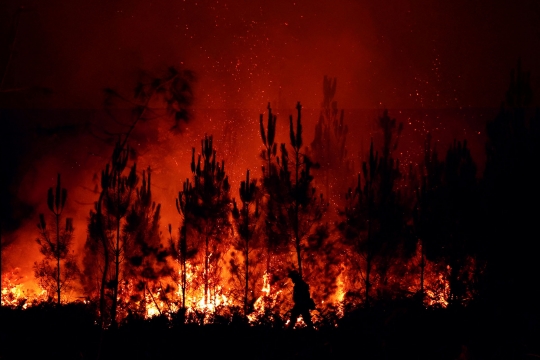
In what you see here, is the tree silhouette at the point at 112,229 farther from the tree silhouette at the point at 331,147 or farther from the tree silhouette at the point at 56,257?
the tree silhouette at the point at 331,147

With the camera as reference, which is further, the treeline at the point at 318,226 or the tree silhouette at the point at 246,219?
the tree silhouette at the point at 246,219

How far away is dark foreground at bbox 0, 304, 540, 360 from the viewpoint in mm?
7273

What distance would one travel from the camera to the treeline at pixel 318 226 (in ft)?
35.1

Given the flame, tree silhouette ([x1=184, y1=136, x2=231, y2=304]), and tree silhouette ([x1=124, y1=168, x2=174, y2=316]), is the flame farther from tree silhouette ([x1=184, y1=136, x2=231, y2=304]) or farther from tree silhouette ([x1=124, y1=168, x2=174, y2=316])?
tree silhouette ([x1=184, y1=136, x2=231, y2=304])

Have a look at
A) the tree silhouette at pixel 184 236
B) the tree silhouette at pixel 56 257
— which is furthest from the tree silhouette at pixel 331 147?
the tree silhouette at pixel 56 257

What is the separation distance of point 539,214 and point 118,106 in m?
9.17

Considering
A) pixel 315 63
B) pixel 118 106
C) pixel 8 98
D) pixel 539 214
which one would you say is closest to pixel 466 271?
pixel 539 214

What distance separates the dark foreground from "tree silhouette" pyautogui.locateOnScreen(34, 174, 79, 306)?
8.09 feet

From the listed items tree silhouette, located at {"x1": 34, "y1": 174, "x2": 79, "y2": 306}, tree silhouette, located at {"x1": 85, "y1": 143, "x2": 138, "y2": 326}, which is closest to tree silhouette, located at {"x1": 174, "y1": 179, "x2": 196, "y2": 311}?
tree silhouette, located at {"x1": 85, "y1": 143, "x2": 138, "y2": 326}

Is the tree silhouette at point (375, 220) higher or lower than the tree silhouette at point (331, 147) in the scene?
lower

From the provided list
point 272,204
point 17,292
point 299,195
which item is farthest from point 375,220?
point 17,292

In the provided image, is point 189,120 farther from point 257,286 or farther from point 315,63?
point 257,286

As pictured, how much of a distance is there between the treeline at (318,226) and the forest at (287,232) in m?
0.03

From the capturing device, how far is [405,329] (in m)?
7.56
